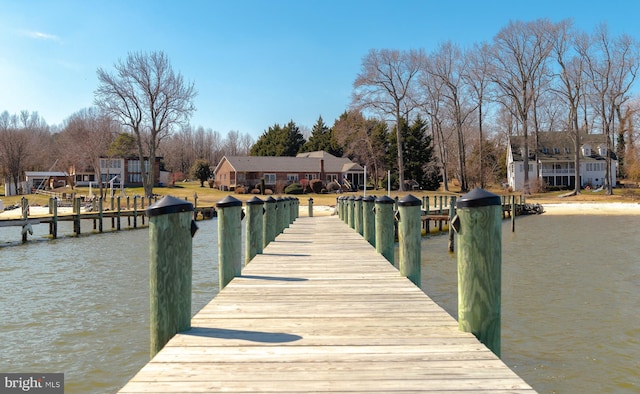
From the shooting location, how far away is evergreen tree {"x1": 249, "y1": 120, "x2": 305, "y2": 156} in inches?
3593

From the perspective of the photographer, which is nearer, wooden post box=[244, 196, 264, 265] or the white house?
wooden post box=[244, 196, 264, 265]

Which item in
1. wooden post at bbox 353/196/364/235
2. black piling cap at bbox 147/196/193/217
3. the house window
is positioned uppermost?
the house window

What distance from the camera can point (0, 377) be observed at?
21.9 ft

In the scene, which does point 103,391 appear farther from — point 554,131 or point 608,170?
point 554,131

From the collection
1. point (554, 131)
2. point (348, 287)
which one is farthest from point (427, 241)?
point (554, 131)

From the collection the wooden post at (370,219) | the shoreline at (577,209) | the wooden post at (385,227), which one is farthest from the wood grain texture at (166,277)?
the shoreline at (577,209)

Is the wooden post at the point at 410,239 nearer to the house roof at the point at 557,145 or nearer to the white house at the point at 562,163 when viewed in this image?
the white house at the point at 562,163

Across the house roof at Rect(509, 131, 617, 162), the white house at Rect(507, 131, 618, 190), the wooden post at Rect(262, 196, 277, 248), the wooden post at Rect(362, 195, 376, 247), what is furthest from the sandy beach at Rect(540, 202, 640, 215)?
the wooden post at Rect(262, 196, 277, 248)

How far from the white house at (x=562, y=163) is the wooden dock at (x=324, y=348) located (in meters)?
68.9

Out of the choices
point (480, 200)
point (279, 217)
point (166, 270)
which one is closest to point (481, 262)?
point (480, 200)

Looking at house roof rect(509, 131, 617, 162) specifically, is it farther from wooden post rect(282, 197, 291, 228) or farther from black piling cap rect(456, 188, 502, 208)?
black piling cap rect(456, 188, 502, 208)

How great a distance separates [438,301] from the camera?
12.0m

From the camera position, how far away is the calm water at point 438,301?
305 inches

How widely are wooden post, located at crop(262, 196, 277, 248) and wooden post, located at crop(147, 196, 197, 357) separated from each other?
759 cm
